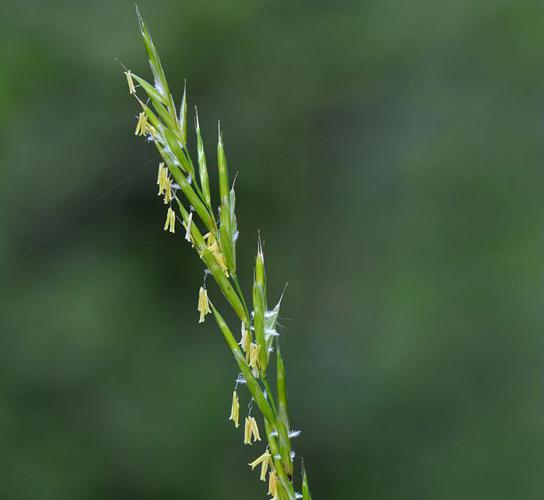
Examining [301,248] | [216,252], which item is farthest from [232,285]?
[301,248]

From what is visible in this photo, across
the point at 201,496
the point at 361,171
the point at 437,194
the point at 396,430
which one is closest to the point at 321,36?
Result: the point at 361,171

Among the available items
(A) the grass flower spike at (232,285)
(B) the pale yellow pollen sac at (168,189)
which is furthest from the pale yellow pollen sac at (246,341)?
(B) the pale yellow pollen sac at (168,189)

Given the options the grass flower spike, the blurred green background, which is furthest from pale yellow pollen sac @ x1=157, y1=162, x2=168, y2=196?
the blurred green background

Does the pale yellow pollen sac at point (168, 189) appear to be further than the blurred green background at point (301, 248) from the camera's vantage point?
No

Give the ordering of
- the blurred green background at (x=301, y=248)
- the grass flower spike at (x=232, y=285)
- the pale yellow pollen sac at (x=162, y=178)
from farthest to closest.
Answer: the blurred green background at (x=301, y=248), the pale yellow pollen sac at (x=162, y=178), the grass flower spike at (x=232, y=285)

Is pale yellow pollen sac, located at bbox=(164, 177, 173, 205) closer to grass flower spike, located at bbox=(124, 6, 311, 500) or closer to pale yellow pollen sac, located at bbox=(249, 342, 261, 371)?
grass flower spike, located at bbox=(124, 6, 311, 500)

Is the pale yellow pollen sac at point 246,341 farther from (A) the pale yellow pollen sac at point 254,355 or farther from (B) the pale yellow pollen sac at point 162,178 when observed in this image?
(B) the pale yellow pollen sac at point 162,178

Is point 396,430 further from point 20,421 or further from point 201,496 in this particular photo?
point 20,421

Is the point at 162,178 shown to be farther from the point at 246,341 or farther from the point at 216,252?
the point at 246,341
